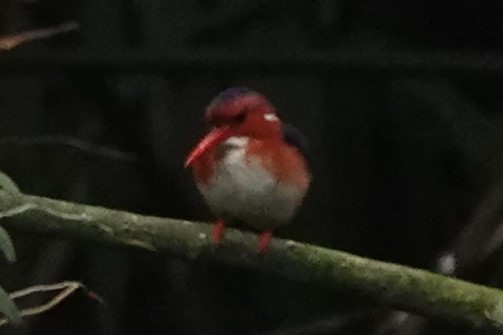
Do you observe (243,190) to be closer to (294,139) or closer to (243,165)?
(243,165)

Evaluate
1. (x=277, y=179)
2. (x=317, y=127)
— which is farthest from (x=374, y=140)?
(x=277, y=179)

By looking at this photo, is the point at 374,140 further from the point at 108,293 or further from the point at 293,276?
the point at 293,276

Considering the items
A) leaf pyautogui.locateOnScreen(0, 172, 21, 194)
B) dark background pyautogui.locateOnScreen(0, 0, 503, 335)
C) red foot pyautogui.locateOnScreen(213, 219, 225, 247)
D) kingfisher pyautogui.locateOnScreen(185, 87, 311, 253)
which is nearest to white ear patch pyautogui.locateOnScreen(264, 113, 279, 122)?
kingfisher pyautogui.locateOnScreen(185, 87, 311, 253)

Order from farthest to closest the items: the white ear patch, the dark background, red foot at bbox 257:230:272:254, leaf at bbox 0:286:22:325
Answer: the dark background, the white ear patch, red foot at bbox 257:230:272:254, leaf at bbox 0:286:22:325

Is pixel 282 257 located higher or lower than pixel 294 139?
lower

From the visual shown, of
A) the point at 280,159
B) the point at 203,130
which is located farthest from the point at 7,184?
the point at 203,130

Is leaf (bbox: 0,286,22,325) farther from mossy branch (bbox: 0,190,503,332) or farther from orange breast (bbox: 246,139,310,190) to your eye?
orange breast (bbox: 246,139,310,190)

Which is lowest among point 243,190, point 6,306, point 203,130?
point 6,306

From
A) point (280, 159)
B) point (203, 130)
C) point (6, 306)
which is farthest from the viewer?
point (203, 130)
